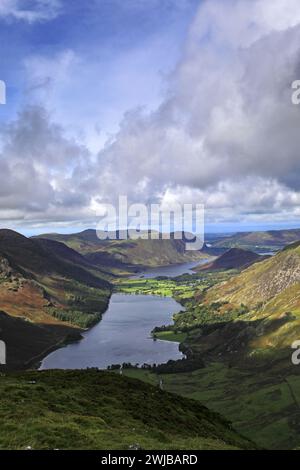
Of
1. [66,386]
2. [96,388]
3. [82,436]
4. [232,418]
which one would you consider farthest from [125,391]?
[232,418]

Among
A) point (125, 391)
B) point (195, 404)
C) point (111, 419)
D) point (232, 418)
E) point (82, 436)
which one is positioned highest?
point (82, 436)
